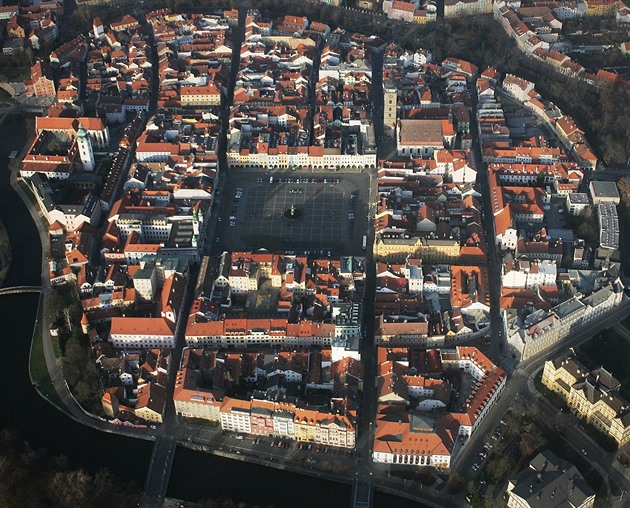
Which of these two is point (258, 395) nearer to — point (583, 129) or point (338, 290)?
point (338, 290)

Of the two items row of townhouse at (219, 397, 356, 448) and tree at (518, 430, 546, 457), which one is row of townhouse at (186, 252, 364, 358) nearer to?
row of townhouse at (219, 397, 356, 448)

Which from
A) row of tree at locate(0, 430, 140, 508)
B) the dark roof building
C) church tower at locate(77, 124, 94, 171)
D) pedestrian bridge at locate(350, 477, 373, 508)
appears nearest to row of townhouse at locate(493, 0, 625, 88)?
church tower at locate(77, 124, 94, 171)

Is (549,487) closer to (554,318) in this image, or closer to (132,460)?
(554,318)

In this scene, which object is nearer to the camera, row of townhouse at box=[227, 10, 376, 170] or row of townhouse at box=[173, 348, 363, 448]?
row of townhouse at box=[173, 348, 363, 448]

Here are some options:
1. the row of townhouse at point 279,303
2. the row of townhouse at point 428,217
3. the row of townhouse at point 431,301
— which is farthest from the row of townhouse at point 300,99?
the row of townhouse at point 431,301

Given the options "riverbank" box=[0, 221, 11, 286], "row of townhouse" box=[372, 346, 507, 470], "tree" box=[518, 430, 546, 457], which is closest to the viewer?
"row of townhouse" box=[372, 346, 507, 470]
